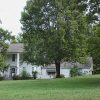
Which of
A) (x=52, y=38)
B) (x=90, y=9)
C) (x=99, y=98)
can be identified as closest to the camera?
(x=99, y=98)

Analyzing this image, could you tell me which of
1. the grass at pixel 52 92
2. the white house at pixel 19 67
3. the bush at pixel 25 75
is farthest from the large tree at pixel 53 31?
the grass at pixel 52 92

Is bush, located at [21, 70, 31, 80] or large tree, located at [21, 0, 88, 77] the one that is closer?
large tree, located at [21, 0, 88, 77]

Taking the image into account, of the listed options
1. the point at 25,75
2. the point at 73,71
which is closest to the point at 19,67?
the point at 25,75

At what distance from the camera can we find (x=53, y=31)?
231 feet

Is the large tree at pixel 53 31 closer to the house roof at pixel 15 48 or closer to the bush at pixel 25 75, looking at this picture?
the bush at pixel 25 75

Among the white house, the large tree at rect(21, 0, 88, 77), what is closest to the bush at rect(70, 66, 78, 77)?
the white house

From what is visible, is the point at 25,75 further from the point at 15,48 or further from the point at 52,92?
the point at 52,92

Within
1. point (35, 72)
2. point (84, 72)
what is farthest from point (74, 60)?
point (84, 72)

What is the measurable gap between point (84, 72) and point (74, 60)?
2534cm

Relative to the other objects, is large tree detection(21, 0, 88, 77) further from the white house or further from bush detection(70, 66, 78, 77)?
the white house

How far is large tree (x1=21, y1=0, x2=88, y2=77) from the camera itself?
70062 mm

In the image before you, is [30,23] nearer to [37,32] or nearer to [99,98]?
[37,32]

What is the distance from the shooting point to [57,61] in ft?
240

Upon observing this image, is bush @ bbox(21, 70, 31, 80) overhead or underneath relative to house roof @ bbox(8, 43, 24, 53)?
underneath
